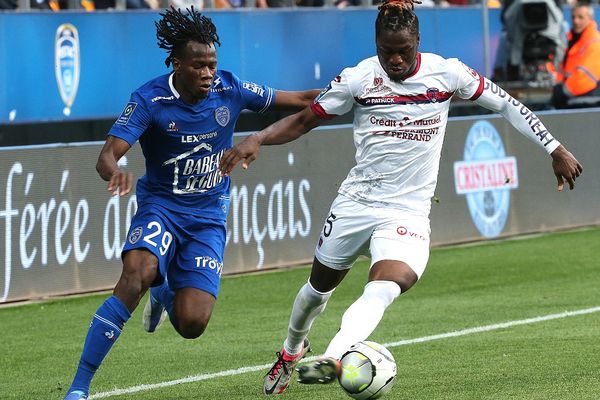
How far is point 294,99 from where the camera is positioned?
8258 millimetres

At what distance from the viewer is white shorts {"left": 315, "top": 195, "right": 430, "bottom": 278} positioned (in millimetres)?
7266

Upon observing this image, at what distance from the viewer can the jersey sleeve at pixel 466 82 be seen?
756 centimetres

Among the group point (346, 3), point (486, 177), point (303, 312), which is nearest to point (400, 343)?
point (303, 312)

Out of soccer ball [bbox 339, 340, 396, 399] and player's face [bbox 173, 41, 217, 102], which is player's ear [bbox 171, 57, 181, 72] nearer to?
player's face [bbox 173, 41, 217, 102]

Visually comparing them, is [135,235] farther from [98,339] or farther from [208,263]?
[98,339]

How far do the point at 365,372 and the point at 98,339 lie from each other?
5.10ft

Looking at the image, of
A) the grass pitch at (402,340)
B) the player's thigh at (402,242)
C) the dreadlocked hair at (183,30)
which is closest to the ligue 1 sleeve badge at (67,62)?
the grass pitch at (402,340)

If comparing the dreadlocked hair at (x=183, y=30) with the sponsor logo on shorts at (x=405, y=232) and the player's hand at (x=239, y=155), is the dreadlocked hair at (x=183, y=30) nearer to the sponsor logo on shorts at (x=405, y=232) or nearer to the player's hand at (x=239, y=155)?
the player's hand at (x=239, y=155)

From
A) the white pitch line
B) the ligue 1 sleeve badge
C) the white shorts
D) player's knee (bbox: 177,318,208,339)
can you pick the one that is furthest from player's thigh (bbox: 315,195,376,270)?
the ligue 1 sleeve badge

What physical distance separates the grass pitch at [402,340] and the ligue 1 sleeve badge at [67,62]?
124 inches

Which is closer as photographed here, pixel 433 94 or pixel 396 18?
pixel 396 18

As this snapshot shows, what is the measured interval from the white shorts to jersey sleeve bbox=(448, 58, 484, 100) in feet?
2.44

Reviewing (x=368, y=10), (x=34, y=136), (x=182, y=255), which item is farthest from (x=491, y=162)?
(x=182, y=255)

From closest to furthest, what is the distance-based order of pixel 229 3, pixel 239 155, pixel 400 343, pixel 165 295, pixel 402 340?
pixel 239 155
pixel 165 295
pixel 400 343
pixel 402 340
pixel 229 3
